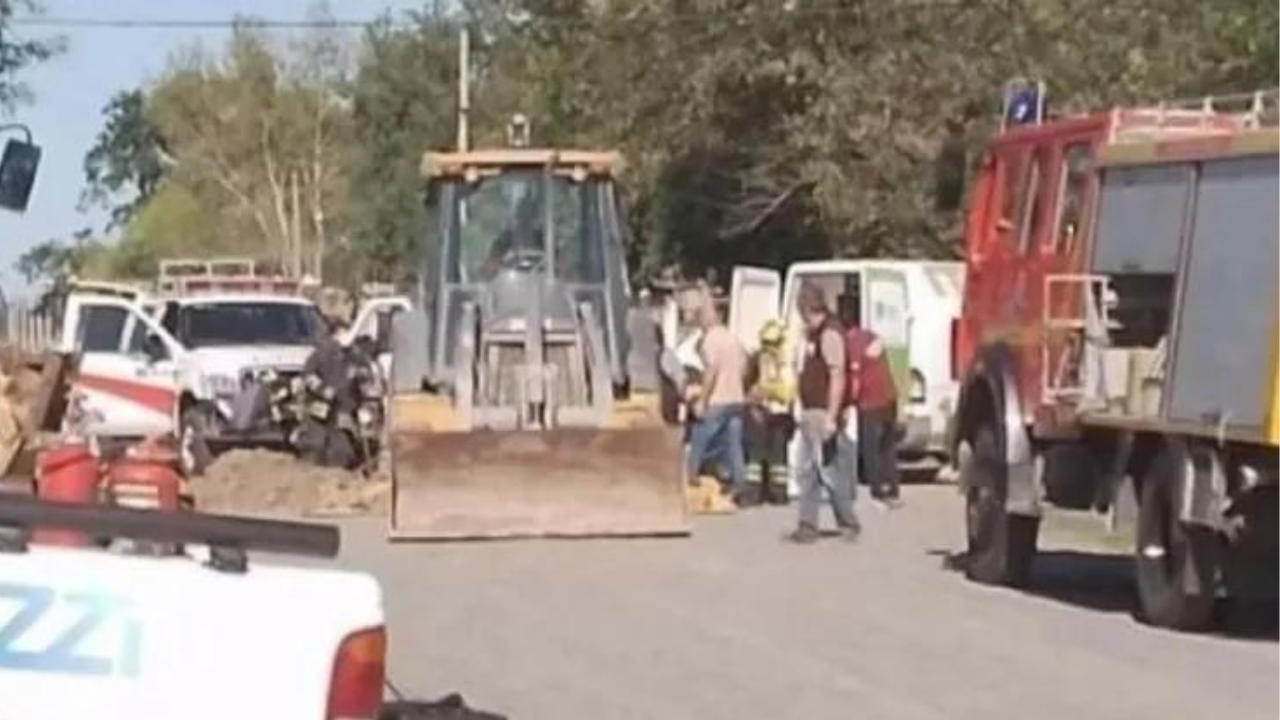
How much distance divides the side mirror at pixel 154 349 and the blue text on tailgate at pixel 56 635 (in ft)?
97.3

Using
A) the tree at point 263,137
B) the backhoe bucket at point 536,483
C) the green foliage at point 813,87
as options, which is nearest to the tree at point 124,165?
the tree at point 263,137

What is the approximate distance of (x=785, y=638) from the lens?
704 inches

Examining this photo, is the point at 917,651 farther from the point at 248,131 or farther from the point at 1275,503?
the point at 248,131

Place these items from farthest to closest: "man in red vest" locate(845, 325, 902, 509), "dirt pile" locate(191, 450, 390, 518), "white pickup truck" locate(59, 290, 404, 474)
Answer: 1. "white pickup truck" locate(59, 290, 404, 474)
2. "dirt pile" locate(191, 450, 390, 518)
3. "man in red vest" locate(845, 325, 902, 509)

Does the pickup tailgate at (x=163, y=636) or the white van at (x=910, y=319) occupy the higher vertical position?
the pickup tailgate at (x=163, y=636)

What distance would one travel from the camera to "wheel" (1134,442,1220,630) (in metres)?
17.9

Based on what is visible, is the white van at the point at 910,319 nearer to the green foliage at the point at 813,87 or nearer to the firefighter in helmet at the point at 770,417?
the firefighter in helmet at the point at 770,417

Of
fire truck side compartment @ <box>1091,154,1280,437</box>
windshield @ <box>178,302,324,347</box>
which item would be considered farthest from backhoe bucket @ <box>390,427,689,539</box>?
windshield @ <box>178,302,324,347</box>

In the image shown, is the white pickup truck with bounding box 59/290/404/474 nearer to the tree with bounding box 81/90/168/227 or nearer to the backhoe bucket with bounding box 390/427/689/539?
the backhoe bucket with bounding box 390/427/689/539

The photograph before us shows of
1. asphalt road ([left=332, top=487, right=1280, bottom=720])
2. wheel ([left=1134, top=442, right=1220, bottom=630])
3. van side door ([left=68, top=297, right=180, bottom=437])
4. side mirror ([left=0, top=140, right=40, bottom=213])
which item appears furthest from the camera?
van side door ([left=68, top=297, right=180, bottom=437])

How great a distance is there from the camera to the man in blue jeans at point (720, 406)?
28.9m

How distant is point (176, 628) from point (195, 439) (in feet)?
92.5

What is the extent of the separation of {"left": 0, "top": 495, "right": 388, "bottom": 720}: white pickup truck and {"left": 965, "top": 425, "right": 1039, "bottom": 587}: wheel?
14.3m

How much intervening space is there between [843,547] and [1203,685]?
861 cm
